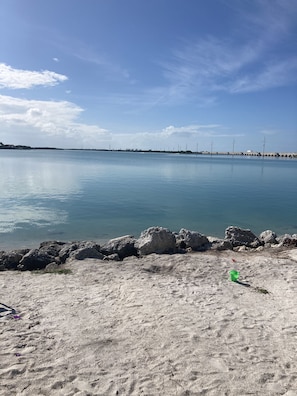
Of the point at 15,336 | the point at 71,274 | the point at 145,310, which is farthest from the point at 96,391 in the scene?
the point at 71,274

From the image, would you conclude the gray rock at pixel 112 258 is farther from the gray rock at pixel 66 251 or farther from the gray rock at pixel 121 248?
the gray rock at pixel 66 251

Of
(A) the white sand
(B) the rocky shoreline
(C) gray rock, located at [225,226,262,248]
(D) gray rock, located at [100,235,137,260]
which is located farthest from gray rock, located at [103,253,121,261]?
(C) gray rock, located at [225,226,262,248]

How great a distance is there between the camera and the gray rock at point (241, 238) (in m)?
14.7

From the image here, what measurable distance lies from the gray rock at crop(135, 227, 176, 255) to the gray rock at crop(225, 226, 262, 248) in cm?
319

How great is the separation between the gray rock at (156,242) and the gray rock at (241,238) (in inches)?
126

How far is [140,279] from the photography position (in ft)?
32.0

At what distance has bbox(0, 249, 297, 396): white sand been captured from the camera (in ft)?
17.6

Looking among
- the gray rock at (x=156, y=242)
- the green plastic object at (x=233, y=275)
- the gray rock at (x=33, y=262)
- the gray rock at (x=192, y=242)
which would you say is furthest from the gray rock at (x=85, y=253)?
the green plastic object at (x=233, y=275)

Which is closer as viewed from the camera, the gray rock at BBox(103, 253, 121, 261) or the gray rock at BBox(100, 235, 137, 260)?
the gray rock at BBox(103, 253, 121, 261)

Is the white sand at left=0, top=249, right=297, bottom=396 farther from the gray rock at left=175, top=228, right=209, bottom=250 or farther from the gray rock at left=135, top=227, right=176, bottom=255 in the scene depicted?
the gray rock at left=175, top=228, right=209, bottom=250

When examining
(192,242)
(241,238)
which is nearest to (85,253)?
(192,242)

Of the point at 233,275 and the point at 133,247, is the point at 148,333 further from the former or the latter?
the point at 133,247

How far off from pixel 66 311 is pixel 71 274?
261 cm

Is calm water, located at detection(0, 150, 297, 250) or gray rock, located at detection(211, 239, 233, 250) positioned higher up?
gray rock, located at detection(211, 239, 233, 250)
